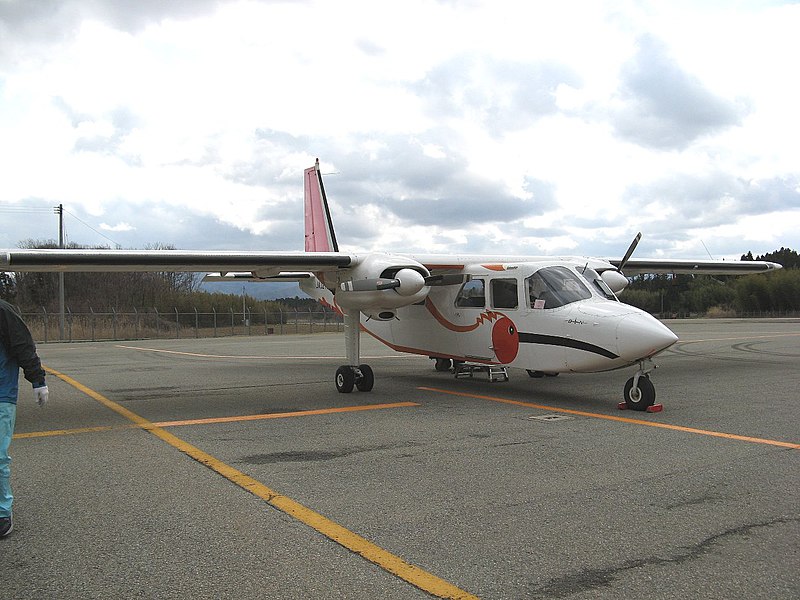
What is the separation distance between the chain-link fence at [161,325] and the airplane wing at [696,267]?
24.5m

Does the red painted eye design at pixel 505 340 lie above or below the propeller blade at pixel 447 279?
below

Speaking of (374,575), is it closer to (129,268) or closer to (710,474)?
(710,474)

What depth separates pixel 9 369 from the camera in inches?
201

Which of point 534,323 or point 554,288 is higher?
point 554,288

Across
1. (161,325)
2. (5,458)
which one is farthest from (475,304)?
(161,325)

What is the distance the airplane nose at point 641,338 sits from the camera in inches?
389

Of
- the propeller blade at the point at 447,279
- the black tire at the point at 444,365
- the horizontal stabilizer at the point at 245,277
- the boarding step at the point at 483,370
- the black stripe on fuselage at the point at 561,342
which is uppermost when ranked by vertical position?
the horizontal stabilizer at the point at 245,277

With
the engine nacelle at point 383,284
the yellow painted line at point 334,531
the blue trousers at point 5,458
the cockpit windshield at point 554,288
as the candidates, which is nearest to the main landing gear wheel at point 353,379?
the engine nacelle at point 383,284

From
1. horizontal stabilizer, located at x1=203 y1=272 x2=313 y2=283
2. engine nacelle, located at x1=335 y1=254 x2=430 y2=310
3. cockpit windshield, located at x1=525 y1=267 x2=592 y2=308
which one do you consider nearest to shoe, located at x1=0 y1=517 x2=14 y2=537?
engine nacelle, located at x1=335 y1=254 x2=430 y2=310

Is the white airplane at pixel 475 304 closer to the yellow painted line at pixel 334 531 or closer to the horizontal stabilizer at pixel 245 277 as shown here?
the horizontal stabilizer at pixel 245 277

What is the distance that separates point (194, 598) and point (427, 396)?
9.17 metres

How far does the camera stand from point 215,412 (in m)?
11.0

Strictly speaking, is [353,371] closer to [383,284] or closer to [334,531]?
[383,284]

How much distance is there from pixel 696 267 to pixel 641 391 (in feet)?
40.0
